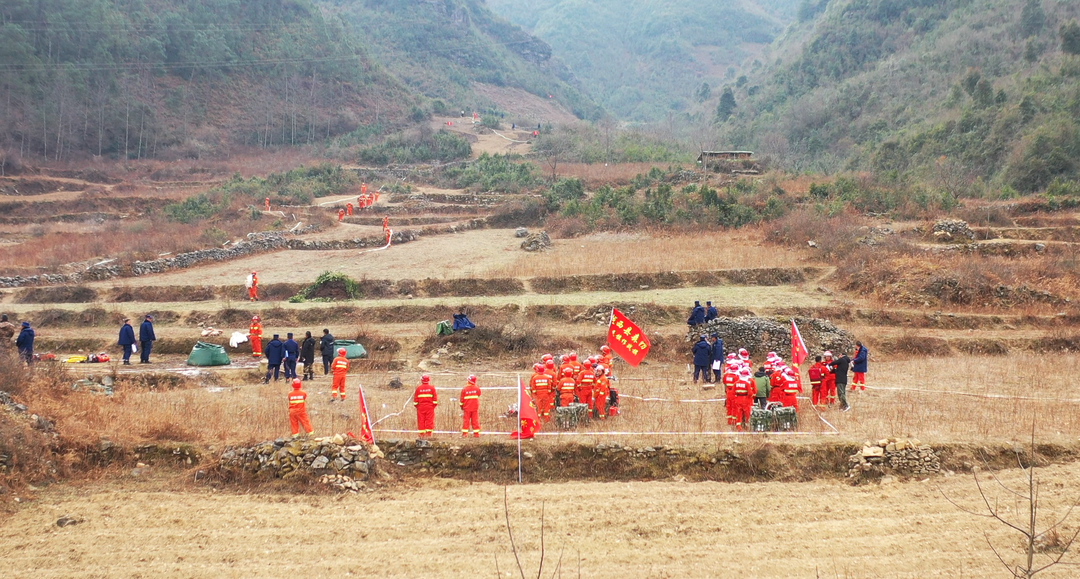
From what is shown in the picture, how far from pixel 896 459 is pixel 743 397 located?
245 cm

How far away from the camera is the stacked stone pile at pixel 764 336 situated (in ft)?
62.1

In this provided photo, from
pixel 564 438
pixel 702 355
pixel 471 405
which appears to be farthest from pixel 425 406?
pixel 702 355

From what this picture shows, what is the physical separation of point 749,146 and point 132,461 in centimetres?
6283

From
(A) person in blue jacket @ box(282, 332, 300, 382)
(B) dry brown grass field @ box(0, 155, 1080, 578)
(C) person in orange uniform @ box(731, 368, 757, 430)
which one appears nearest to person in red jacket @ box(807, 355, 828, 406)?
(B) dry brown grass field @ box(0, 155, 1080, 578)

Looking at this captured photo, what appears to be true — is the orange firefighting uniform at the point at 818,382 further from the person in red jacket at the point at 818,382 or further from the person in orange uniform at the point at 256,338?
the person in orange uniform at the point at 256,338

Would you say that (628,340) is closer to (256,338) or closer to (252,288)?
(256,338)

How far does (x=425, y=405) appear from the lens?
12.4m

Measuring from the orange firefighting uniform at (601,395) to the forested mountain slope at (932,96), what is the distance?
31.9 metres

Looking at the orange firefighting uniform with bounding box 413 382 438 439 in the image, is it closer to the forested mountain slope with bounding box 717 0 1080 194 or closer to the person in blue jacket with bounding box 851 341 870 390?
the person in blue jacket with bounding box 851 341 870 390

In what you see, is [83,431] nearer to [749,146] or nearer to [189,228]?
[189,228]

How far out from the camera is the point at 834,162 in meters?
56.8

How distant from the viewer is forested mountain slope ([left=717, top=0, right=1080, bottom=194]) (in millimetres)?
42750

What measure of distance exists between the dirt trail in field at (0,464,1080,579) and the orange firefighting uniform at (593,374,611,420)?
249cm

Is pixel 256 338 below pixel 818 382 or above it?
above
